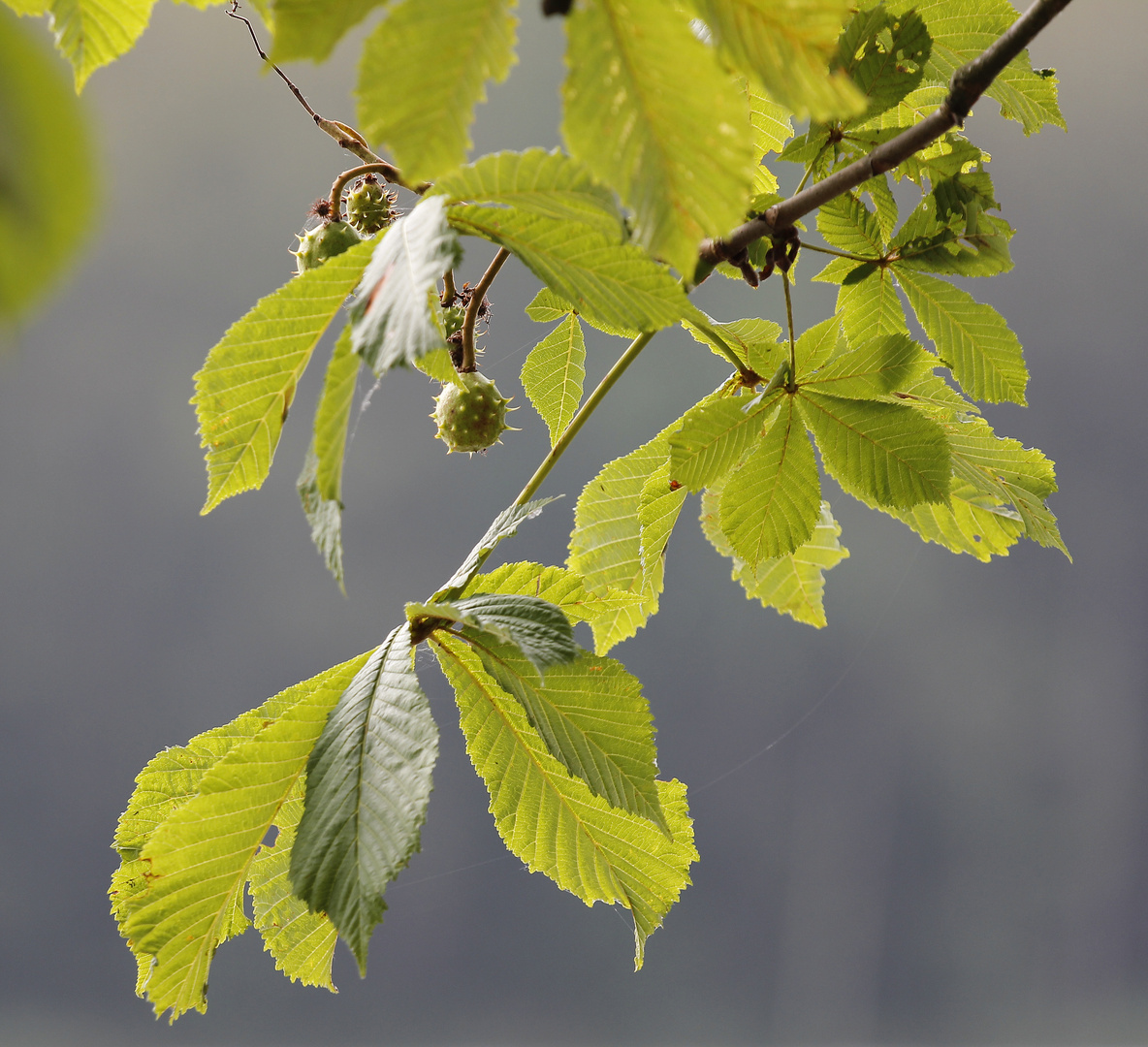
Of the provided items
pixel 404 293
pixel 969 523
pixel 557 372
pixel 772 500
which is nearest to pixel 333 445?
pixel 404 293

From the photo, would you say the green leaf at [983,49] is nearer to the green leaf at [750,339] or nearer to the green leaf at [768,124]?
the green leaf at [768,124]

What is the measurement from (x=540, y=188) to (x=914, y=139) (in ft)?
0.61

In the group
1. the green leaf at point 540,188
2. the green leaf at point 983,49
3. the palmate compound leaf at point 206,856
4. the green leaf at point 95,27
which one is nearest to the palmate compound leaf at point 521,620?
the palmate compound leaf at point 206,856

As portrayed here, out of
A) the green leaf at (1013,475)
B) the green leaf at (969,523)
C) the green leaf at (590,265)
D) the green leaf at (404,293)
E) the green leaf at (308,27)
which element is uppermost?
the green leaf at (308,27)

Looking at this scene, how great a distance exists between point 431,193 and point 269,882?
0.45 meters

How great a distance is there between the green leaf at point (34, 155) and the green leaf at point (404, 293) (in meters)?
0.22

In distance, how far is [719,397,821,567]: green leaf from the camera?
0.65 metres

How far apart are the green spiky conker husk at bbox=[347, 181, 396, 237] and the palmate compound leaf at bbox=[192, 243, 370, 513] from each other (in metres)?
0.31

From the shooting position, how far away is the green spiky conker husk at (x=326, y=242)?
66 centimetres

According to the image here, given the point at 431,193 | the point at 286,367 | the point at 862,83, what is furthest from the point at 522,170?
the point at 862,83

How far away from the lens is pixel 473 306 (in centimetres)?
60

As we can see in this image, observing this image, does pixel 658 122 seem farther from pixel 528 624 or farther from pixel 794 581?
pixel 794 581

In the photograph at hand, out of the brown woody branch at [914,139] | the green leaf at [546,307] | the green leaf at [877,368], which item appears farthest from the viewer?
the green leaf at [546,307]

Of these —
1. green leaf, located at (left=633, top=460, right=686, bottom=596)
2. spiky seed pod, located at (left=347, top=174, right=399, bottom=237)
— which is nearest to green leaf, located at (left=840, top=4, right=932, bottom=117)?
green leaf, located at (left=633, top=460, right=686, bottom=596)
